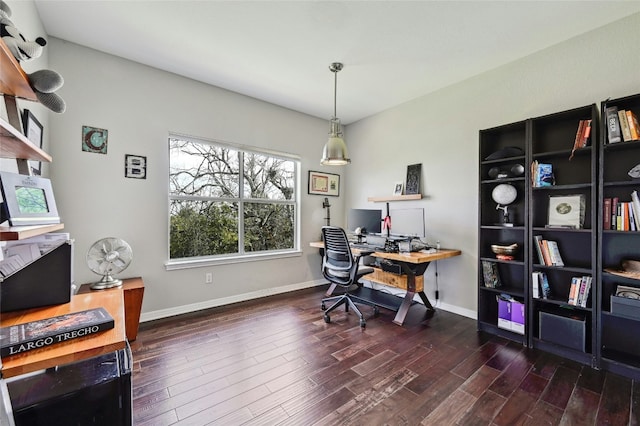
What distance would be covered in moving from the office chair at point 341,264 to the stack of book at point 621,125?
2.14 m

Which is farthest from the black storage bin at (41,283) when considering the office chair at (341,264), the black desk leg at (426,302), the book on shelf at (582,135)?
the book on shelf at (582,135)

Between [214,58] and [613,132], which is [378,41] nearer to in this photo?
[214,58]

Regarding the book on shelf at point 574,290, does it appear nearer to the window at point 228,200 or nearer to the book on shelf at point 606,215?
the book on shelf at point 606,215

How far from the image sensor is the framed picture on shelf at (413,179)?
3506 mm

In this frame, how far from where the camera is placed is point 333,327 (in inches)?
107

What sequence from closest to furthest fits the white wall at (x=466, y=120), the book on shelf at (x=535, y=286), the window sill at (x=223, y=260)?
the white wall at (x=466, y=120), the book on shelf at (x=535, y=286), the window sill at (x=223, y=260)

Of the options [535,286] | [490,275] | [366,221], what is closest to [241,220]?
[366,221]

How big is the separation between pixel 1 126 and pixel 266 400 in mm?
1772

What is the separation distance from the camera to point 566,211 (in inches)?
90.4

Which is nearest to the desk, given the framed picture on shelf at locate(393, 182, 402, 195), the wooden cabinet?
the framed picture on shelf at locate(393, 182, 402, 195)

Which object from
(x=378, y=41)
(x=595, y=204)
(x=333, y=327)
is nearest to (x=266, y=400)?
(x=333, y=327)

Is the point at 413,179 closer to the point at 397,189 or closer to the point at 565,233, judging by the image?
the point at 397,189

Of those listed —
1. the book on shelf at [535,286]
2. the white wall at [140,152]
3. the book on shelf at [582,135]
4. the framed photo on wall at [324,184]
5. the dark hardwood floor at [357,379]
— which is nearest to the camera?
the dark hardwood floor at [357,379]

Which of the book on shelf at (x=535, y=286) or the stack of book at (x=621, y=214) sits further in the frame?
the book on shelf at (x=535, y=286)
